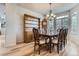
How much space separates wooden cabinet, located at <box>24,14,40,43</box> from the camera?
6.67 ft

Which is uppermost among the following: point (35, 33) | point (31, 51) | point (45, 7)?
point (45, 7)

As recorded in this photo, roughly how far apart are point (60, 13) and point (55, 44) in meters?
0.68

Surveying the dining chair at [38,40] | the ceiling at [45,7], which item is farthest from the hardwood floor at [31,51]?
the ceiling at [45,7]

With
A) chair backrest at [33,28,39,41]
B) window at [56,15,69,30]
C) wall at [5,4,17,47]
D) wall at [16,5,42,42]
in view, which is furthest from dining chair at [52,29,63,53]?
wall at [5,4,17,47]

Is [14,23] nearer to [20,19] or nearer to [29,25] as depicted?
[20,19]

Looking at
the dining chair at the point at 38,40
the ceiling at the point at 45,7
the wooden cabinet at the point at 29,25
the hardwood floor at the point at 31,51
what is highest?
the ceiling at the point at 45,7

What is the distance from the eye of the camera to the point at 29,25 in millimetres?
2082

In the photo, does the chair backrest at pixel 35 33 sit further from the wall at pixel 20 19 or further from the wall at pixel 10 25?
the wall at pixel 10 25

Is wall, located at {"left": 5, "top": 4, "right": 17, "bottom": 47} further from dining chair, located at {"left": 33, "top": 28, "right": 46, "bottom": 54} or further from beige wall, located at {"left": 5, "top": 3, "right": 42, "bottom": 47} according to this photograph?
dining chair, located at {"left": 33, "top": 28, "right": 46, "bottom": 54}

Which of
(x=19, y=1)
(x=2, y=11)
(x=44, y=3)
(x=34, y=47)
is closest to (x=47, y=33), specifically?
(x=34, y=47)

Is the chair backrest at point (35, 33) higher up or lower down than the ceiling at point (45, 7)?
lower down

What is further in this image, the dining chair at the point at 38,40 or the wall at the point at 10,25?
the dining chair at the point at 38,40

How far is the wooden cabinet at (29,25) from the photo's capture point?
6.67ft

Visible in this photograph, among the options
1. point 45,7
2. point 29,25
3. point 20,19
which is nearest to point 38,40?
point 29,25
